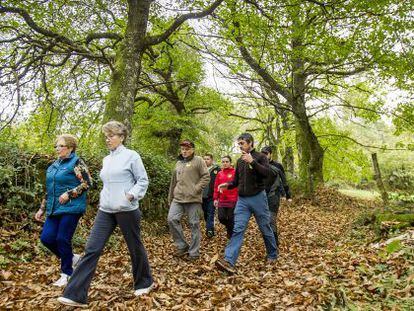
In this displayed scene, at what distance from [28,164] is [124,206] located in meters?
3.66

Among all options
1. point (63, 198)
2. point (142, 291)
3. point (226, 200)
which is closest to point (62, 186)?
point (63, 198)

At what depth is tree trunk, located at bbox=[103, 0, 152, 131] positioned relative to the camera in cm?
997

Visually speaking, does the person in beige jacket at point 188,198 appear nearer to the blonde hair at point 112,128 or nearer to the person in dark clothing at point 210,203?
the person in dark clothing at point 210,203

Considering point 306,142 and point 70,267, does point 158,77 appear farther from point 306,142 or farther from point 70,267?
point 70,267

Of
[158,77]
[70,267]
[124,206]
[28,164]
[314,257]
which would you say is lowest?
[314,257]

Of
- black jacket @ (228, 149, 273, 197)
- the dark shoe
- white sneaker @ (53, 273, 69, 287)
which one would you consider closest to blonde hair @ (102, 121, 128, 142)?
white sneaker @ (53, 273, 69, 287)

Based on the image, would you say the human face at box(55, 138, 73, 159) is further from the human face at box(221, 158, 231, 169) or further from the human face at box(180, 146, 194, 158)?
the human face at box(221, 158, 231, 169)

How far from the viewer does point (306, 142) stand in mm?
17922

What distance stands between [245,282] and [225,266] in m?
0.45

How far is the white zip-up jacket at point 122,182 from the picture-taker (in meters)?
4.52

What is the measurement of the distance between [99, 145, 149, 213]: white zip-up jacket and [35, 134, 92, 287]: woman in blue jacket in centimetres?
53

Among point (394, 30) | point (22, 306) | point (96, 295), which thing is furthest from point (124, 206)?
point (394, 30)

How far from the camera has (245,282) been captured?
217 inches

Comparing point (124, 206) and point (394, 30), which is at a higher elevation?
point (394, 30)
